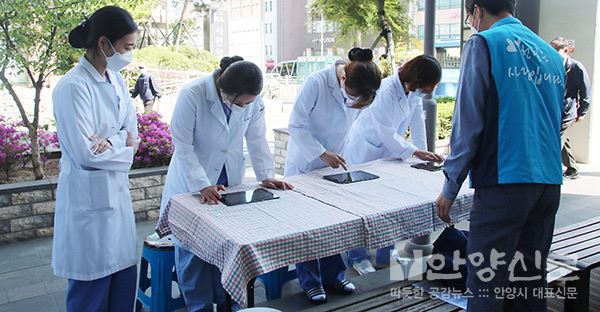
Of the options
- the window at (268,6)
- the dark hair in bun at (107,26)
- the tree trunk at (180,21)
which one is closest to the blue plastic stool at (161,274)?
the dark hair in bun at (107,26)

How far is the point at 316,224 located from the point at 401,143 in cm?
139

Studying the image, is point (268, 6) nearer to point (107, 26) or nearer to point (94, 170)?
point (107, 26)

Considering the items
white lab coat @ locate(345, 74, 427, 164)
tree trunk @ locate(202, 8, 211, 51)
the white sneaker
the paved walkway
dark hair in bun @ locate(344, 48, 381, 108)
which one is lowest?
the white sneaker

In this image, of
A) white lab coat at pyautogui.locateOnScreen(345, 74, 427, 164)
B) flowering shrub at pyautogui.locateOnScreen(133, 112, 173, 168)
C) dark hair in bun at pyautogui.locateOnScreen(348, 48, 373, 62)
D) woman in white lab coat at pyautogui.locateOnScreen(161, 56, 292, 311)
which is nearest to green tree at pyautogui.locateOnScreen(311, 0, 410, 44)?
flowering shrub at pyautogui.locateOnScreen(133, 112, 173, 168)

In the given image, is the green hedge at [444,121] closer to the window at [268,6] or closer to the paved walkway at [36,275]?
the paved walkway at [36,275]

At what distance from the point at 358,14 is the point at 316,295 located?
25.5ft

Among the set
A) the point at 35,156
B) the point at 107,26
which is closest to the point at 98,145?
the point at 107,26

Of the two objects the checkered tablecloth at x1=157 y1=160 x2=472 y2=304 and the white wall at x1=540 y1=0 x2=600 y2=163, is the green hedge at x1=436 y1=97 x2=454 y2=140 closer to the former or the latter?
the white wall at x1=540 y1=0 x2=600 y2=163

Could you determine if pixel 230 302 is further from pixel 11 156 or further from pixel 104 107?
pixel 11 156

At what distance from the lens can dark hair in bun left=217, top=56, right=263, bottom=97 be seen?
224 cm

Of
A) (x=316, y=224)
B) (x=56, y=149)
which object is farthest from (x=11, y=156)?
(x=316, y=224)

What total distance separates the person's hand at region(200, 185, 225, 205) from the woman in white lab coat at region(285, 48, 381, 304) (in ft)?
2.52

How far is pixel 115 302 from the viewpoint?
2.29 meters

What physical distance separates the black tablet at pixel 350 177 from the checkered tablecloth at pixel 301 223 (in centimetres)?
5
